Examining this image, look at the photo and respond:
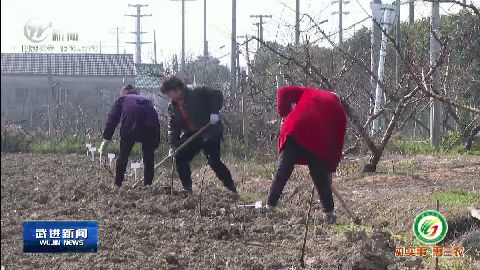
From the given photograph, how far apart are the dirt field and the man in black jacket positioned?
0.32m

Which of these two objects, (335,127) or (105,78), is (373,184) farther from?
(105,78)

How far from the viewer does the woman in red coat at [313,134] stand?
688 cm

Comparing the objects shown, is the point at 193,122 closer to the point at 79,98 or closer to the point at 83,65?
the point at 83,65

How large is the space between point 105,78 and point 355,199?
894 centimetres

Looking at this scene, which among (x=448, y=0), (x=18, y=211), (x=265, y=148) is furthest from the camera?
(x=265, y=148)

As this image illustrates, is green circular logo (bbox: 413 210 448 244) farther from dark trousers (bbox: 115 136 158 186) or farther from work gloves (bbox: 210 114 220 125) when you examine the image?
dark trousers (bbox: 115 136 158 186)

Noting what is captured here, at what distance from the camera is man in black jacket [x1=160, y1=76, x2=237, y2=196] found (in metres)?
8.83

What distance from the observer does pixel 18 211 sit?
6.80 meters

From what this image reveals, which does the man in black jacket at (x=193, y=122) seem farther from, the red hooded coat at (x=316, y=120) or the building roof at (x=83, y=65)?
the building roof at (x=83, y=65)

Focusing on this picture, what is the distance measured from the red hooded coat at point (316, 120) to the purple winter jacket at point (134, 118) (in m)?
2.62

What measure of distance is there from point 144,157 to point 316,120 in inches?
122

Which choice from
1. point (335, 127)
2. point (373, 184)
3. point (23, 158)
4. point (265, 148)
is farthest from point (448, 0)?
point (23, 158)

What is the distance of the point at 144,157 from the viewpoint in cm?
948

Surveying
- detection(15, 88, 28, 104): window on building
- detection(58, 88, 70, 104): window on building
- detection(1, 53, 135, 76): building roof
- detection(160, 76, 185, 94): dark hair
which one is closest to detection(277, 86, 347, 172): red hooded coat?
detection(160, 76, 185, 94): dark hair
